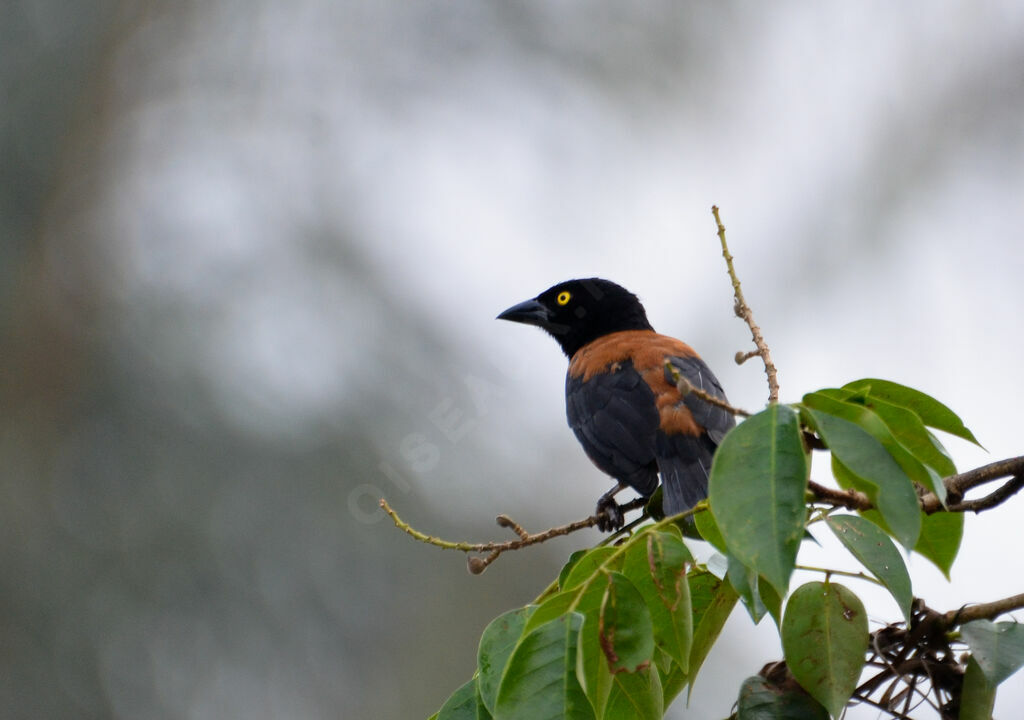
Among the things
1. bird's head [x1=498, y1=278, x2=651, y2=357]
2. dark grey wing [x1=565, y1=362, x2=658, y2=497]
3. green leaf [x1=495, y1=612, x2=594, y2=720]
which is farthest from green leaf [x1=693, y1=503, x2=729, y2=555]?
bird's head [x1=498, y1=278, x2=651, y2=357]

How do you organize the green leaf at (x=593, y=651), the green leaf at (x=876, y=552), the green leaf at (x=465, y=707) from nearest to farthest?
the green leaf at (x=593, y=651) < the green leaf at (x=876, y=552) < the green leaf at (x=465, y=707)

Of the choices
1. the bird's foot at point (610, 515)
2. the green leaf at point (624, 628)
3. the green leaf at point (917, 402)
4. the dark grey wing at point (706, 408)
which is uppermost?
the dark grey wing at point (706, 408)

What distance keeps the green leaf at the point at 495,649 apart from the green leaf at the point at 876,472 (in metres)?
0.49

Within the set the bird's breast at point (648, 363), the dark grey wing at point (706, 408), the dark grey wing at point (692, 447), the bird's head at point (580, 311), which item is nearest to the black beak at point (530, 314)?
the bird's head at point (580, 311)

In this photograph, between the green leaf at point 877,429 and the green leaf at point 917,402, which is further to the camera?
the green leaf at point 917,402

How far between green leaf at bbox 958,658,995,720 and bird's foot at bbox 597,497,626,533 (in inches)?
67.9

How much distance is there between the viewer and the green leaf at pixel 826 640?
4.72 ft

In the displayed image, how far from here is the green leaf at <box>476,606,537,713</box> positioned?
4.50 feet

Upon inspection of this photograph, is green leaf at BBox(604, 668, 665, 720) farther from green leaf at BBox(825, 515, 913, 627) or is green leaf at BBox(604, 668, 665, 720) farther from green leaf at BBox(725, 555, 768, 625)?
green leaf at BBox(825, 515, 913, 627)

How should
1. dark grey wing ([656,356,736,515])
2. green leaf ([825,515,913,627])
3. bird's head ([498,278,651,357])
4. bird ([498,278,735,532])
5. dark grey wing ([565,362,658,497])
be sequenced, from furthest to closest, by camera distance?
bird's head ([498,278,651,357]) → dark grey wing ([565,362,658,497]) → bird ([498,278,735,532]) → dark grey wing ([656,356,736,515]) → green leaf ([825,515,913,627])

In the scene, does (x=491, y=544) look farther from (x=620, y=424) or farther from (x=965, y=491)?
(x=620, y=424)

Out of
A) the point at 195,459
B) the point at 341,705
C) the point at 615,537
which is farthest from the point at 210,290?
the point at 615,537

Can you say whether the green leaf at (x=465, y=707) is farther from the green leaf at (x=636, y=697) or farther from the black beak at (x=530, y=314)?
the black beak at (x=530, y=314)

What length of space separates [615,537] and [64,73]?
28.1 feet
